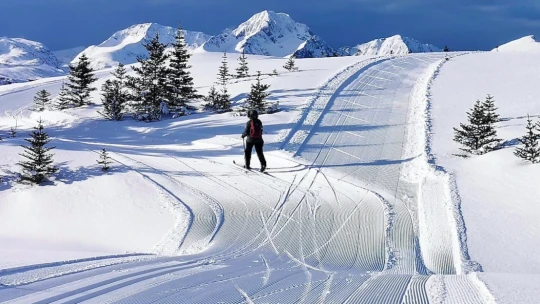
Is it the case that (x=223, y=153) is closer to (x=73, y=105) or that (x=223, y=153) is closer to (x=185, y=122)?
(x=185, y=122)

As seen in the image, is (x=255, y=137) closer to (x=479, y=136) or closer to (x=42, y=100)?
(x=479, y=136)

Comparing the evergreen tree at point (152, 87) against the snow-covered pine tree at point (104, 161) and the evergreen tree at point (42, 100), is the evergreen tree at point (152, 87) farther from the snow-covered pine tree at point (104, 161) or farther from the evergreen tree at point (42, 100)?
the evergreen tree at point (42, 100)

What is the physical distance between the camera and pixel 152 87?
23.9 meters

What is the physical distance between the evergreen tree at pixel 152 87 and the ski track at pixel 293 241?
7.65 meters

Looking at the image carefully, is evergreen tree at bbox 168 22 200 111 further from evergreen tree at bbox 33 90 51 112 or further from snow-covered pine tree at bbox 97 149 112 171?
evergreen tree at bbox 33 90 51 112

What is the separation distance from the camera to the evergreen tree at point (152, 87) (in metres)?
23.5

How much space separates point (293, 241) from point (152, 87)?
59.5 feet

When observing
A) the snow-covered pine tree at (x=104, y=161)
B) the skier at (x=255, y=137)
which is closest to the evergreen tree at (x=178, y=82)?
the snow-covered pine tree at (x=104, y=161)

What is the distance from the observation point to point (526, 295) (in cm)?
443

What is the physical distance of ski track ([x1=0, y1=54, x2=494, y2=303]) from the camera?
15.7 feet

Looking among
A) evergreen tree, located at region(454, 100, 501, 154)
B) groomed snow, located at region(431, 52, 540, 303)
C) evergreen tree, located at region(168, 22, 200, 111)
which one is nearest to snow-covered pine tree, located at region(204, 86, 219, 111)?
evergreen tree, located at region(168, 22, 200, 111)

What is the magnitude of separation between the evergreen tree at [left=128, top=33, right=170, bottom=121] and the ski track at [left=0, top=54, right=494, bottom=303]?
7.65 m

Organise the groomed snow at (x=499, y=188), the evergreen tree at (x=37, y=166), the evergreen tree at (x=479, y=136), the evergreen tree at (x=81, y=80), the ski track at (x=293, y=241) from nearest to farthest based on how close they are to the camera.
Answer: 1. the ski track at (x=293, y=241)
2. the groomed snow at (x=499, y=188)
3. the evergreen tree at (x=37, y=166)
4. the evergreen tree at (x=479, y=136)
5. the evergreen tree at (x=81, y=80)

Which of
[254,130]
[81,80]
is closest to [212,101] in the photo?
[81,80]
